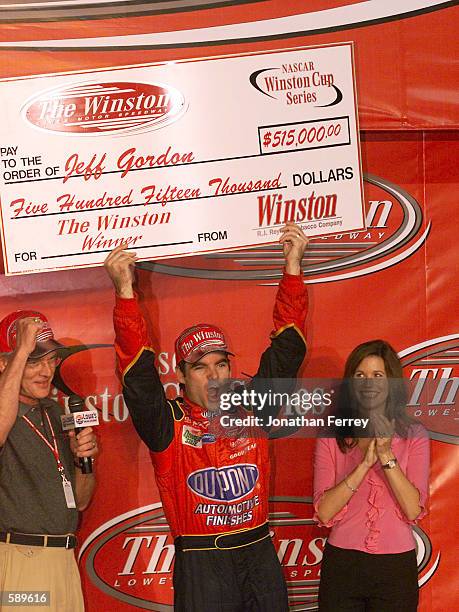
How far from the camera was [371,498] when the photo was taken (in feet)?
9.78

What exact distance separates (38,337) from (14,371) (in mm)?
167

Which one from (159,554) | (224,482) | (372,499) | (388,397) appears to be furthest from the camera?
(159,554)

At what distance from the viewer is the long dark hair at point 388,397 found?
10.1 ft

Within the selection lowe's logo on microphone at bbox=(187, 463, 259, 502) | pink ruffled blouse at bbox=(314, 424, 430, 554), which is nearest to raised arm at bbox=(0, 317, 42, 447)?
lowe's logo on microphone at bbox=(187, 463, 259, 502)

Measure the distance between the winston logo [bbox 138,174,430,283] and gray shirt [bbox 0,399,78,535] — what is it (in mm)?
833

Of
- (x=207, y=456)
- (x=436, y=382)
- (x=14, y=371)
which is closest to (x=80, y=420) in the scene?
(x=14, y=371)

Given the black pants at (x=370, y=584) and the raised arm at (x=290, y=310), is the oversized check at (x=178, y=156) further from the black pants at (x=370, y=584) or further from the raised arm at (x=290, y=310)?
the black pants at (x=370, y=584)

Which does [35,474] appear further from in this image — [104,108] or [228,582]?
[104,108]

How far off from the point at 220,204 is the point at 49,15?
0.85 m

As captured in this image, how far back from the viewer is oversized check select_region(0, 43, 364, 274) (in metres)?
2.90

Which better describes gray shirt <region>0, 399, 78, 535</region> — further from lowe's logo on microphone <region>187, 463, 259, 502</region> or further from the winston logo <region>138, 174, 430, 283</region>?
the winston logo <region>138, 174, 430, 283</region>

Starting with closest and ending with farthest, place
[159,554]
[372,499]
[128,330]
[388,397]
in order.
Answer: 1. [128,330]
2. [372,499]
3. [388,397]
4. [159,554]

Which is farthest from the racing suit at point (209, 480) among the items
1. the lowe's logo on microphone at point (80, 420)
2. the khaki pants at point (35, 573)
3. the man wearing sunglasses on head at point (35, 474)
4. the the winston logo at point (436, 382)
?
the the winston logo at point (436, 382)

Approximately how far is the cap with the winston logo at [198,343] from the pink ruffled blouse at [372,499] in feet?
1.63
